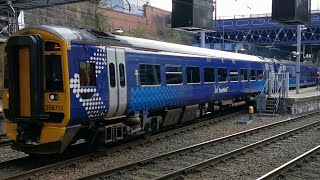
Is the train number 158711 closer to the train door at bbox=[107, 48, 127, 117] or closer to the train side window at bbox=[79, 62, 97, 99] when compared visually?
the train side window at bbox=[79, 62, 97, 99]

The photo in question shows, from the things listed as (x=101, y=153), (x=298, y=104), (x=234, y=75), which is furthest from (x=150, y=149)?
(x=298, y=104)

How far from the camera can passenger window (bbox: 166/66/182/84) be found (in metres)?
13.4

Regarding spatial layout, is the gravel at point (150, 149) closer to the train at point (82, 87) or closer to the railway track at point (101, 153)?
the railway track at point (101, 153)

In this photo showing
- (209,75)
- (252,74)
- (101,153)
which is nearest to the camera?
(101,153)

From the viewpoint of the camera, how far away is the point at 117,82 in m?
10.6

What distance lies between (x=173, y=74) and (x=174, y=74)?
0.26ft

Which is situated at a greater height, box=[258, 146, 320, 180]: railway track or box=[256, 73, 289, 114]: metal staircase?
box=[256, 73, 289, 114]: metal staircase

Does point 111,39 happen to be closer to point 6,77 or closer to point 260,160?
point 6,77

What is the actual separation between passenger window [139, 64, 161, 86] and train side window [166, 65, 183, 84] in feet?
2.06

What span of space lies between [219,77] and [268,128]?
3105mm

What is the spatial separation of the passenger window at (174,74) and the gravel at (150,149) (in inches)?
71.6

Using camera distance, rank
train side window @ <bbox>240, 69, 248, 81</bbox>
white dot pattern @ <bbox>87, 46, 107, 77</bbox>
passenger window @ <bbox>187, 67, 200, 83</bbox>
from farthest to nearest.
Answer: train side window @ <bbox>240, 69, 248, 81</bbox>, passenger window @ <bbox>187, 67, 200, 83</bbox>, white dot pattern @ <bbox>87, 46, 107, 77</bbox>

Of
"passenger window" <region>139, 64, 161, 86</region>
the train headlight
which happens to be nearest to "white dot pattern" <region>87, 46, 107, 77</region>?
the train headlight

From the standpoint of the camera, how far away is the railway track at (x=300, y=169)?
8.57 m
